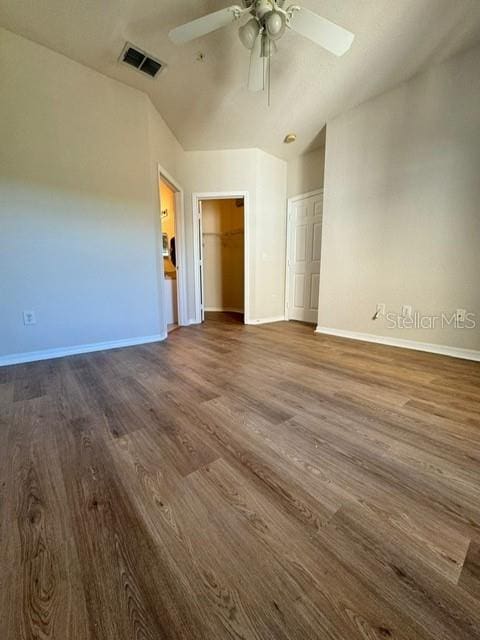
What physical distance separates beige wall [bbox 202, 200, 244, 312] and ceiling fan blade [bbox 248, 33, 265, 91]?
3204 mm

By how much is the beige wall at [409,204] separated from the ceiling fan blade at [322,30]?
1497mm

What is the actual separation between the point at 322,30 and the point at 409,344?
2820 mm

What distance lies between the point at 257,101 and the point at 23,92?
7.34 ft

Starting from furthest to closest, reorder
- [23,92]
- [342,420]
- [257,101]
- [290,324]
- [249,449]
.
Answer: [290,324] < [257,101] < [23,92] < [342,420] < [249,449]

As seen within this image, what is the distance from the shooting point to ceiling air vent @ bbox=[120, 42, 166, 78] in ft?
7.23

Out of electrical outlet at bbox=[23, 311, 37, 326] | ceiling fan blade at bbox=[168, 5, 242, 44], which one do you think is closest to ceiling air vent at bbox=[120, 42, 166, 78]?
ceiling fan blade at bbox=[168, 5, 242, 44]

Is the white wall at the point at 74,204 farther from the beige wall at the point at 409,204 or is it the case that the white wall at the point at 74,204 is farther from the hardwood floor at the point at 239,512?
the beige wall at the point at 409,204

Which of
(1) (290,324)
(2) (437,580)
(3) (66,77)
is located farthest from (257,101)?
(2) (437,580)

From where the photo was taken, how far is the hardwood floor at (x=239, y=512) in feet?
1.97

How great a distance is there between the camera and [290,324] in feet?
13.9

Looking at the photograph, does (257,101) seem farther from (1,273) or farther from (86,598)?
(86,598)

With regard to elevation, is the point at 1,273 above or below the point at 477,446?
above

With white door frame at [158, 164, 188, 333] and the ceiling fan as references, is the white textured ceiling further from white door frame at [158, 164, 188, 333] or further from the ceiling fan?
white door frame at [158, 164, 188, 333]

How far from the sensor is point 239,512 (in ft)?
2.84
